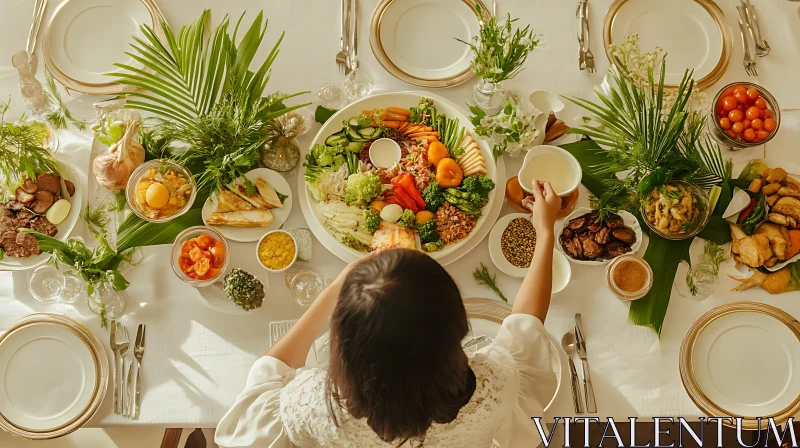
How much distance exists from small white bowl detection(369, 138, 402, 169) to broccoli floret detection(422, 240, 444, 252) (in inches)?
14.5

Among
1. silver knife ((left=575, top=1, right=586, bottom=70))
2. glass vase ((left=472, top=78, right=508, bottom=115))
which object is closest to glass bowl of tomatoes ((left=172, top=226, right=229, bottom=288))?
glass vase ((left=472, top=78, right=508, bottom=115))

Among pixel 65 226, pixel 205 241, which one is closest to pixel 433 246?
pixel 205 241

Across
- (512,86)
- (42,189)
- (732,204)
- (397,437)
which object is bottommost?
(397,437)

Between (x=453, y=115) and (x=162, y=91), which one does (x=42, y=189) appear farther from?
(x=453, y=115)

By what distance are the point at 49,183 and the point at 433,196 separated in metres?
1.54

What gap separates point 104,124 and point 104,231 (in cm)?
44

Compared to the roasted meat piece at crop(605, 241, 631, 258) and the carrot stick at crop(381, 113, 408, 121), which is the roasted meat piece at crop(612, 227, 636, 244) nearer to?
the roasted meat piece at crop(605, 241, 631, 258)

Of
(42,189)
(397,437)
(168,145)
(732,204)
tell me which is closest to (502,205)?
(732,204)

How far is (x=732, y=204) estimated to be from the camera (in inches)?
86.4

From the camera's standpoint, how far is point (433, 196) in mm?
2193

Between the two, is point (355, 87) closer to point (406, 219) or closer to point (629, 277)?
point (406, 219)

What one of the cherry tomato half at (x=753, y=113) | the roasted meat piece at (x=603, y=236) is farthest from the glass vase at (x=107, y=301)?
the cherry tomato half at (x=753, y=113)

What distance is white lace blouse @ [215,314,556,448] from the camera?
5.01 feet

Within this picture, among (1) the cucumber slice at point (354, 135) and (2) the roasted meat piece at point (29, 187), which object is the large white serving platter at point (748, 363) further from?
(2) the roasted meat piece at point (29, 187)
